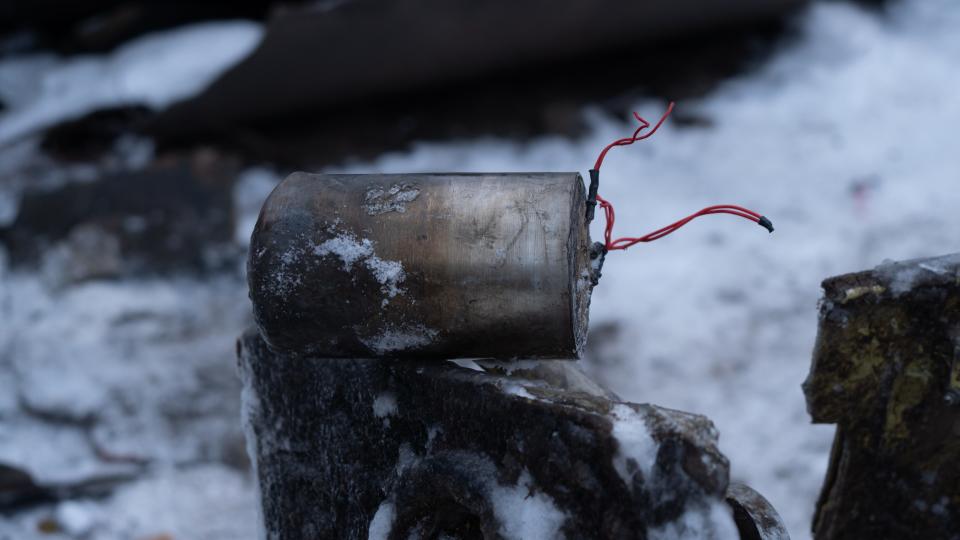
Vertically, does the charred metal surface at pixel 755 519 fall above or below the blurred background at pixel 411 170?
below

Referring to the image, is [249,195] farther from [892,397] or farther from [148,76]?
[892,397]

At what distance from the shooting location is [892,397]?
1.64 metres

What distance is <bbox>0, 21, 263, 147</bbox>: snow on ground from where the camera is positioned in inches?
164

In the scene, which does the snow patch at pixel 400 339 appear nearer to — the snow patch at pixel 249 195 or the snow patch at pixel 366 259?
the snow patch at pixel 366 259

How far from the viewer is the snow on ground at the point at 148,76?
418cm

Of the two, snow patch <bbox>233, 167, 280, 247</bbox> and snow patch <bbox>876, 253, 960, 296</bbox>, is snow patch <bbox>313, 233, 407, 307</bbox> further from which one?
snow patch <bbox>233, 167, 280, 247</bbox>

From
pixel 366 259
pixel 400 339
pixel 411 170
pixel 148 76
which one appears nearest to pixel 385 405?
pixel 400 339

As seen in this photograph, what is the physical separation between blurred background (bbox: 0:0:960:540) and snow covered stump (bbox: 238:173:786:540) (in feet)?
4.98

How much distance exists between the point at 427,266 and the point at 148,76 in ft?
10.4

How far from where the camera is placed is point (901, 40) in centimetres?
466

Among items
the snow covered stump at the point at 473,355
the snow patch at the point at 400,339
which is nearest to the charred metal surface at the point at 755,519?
the snow covered stump at the point at 473,355

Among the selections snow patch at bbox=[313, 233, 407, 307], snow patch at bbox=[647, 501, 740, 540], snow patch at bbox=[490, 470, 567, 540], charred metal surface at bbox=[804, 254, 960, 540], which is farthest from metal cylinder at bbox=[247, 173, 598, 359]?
charred metal surface at bbox=[804, 254, 960, 540]

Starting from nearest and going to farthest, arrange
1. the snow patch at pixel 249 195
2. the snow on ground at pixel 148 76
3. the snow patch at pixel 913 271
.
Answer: the snow patch at pixel 913 271 → the snow patch at pixel 249 195 → the snow on ground at pixel 148 76

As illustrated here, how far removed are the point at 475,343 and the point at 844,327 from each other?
1.99 feet
